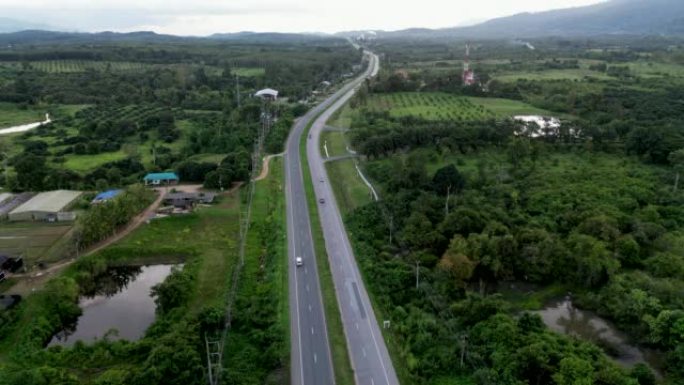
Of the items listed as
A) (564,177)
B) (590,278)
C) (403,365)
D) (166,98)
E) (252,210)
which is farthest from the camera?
(166,98)

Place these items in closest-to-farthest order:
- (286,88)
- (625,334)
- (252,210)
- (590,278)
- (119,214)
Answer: (625,334) < (590,278) < (119,214) < (252,210) < (286,88)

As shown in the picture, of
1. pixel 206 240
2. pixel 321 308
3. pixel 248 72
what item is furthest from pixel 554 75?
pixel 321 308

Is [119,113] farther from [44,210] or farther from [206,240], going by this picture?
[206,240]

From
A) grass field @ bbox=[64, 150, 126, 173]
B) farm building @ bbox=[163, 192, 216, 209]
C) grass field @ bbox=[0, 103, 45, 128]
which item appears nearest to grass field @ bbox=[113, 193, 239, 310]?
farm building @ bbox=[163, 192, 216, 209]

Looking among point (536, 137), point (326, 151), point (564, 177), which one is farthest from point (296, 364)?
point (536, 137)

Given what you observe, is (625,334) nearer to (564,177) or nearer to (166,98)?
(564,177)

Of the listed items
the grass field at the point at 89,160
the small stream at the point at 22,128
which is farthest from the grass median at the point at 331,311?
the small stream at the point at 22,128

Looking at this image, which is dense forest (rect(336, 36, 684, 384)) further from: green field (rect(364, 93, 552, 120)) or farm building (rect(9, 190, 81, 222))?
farm building (rect(9, 190, 81, 222))

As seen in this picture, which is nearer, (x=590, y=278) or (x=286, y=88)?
(x=590, y=278)
